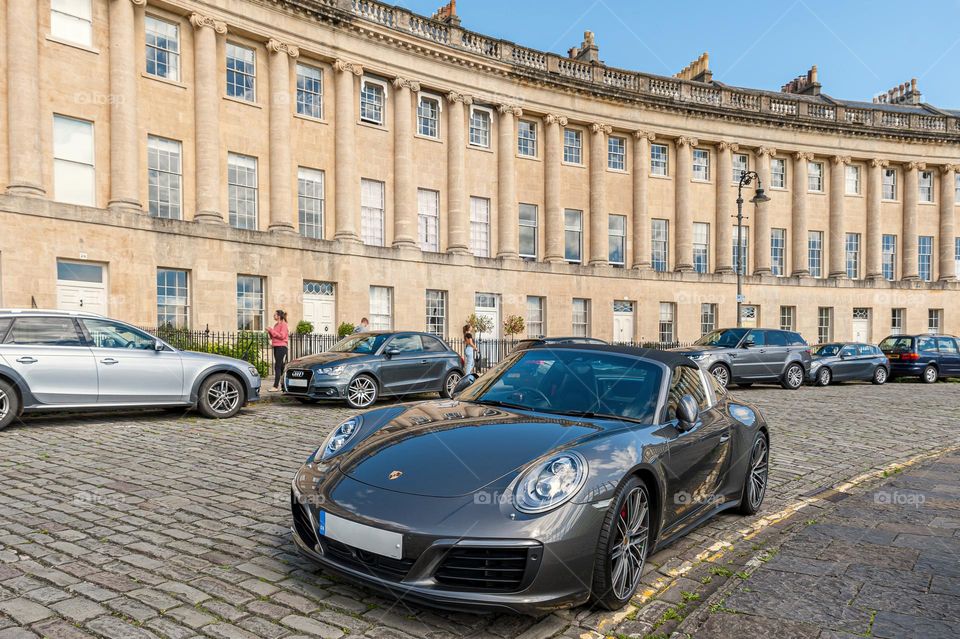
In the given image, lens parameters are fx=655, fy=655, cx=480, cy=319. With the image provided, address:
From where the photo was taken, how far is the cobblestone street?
11.3ft

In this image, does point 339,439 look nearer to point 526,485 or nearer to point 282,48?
point 526,485

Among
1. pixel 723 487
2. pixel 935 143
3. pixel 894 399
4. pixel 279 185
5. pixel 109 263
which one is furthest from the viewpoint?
pixel 935 143

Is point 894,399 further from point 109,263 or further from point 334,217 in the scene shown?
point 109,263

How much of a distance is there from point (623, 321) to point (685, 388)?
98.6 ft

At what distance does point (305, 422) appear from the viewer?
430 inches

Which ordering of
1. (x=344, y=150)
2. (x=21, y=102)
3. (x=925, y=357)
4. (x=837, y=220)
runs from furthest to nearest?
1. (x=837, y=220)
2. (x=344, y=150)
3. (x=925, y=357)
4. (x=21, y=102)

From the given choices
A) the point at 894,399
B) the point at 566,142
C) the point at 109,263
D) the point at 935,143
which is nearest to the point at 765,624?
the point at 894,399

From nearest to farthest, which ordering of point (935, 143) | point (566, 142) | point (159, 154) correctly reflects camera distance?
point (159, 154), point (566, 142), point (935, 143)

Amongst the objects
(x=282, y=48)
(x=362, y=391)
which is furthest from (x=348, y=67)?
(x=362, y=391)

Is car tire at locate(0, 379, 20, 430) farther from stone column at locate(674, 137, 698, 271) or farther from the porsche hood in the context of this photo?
stone column at locate(674, 137, 698, 271)

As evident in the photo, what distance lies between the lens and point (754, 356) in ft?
63.4

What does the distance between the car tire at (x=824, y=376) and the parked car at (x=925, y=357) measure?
16.7 ft

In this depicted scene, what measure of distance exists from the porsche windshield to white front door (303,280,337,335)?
20895 mm

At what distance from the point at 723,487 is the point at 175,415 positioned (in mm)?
9409
